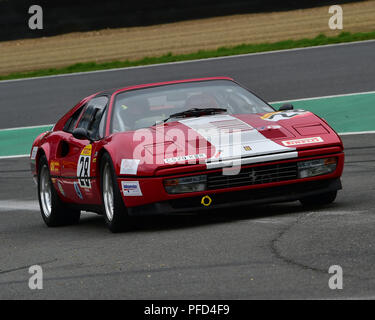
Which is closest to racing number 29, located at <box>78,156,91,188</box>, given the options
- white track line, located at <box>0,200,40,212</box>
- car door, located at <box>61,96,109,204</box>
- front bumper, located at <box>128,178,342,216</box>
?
car door, located at <box>61,96,109,204</box>

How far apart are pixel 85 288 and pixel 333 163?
9.77ft

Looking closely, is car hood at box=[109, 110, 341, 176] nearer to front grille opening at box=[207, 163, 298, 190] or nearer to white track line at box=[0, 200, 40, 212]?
front grille opening at box=[207, 163, 298, 190]

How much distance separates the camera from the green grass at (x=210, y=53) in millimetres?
23984

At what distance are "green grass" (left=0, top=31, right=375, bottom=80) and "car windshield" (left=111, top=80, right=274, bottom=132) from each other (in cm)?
1524

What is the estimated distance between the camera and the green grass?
24.0 metres

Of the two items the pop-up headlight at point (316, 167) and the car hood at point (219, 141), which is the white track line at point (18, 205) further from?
the pop-up headlight at point (316, 167)

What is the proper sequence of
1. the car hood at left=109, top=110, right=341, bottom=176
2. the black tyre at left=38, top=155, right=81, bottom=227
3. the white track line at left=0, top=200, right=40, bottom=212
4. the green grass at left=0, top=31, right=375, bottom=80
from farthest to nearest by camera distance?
1. the green grass at left=0, top=31, right=375, bottom=80
2. the white track line at left=0, top=200, right=40, bottom=212
3. the black tyre at left=38, top=155, right=81, bottom=227
4. the car hood at left=109, top=110, right=341, bottom=176

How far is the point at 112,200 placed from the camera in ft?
26.1

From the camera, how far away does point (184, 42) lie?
26188 millimetres

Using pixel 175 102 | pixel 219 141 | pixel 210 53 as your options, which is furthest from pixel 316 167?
pixel 210 53

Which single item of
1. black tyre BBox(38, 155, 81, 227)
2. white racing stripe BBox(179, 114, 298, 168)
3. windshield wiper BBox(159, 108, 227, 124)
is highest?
windshield wiper BBox(159, 108, 227, 124)

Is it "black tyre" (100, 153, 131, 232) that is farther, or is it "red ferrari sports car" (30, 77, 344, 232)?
"black tyre" (100, 153, 131, 232)
